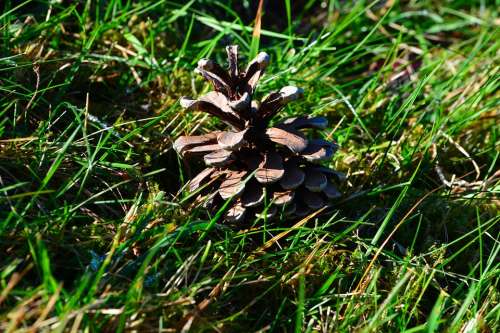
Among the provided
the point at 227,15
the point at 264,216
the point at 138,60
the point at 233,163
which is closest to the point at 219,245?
the point at 264,216

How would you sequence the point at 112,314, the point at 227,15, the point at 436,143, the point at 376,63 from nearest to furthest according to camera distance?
1. the point at 112,314
2. the point at 436,143
3. the point at 227,15
4. the point at 376,63

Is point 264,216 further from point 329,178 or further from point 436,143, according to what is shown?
point 436,143

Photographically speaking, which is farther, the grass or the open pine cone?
the open pine cone

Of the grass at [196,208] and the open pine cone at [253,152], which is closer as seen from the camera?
the grass at [196,208]

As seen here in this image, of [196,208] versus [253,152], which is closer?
[196,208]
